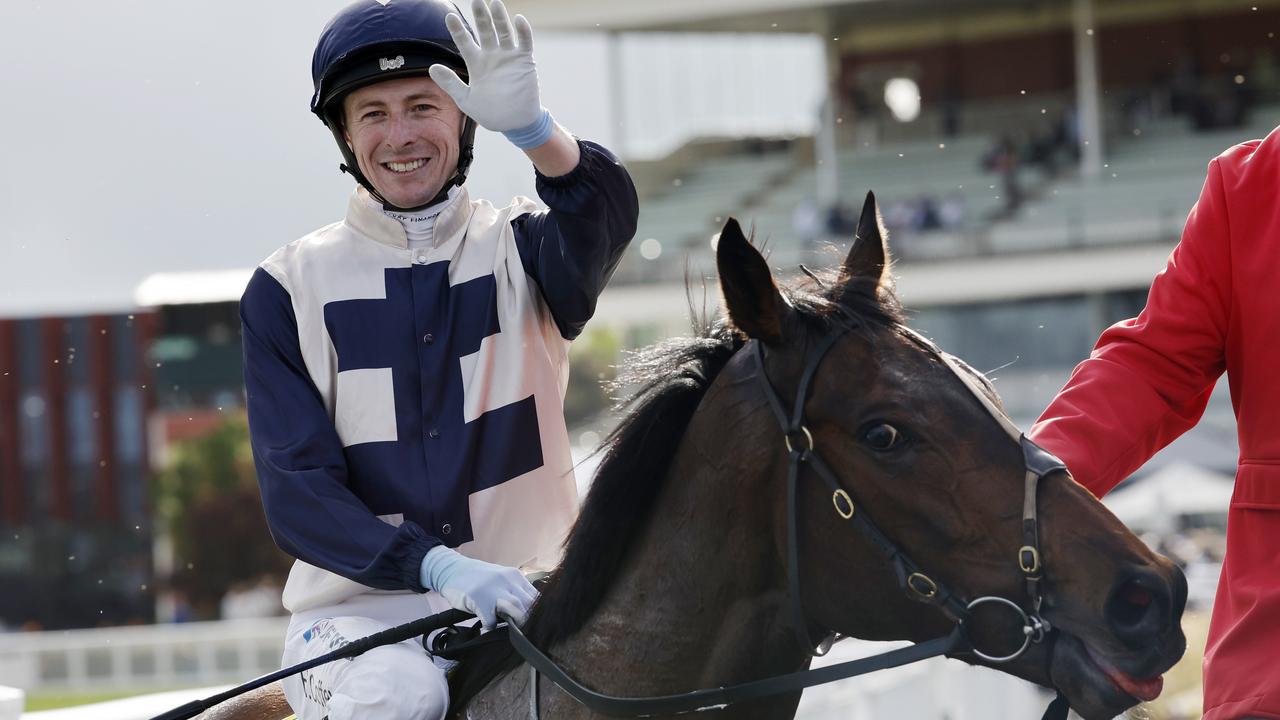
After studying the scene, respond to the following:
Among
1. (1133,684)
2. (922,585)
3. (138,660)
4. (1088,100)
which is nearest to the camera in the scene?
(1133,684)

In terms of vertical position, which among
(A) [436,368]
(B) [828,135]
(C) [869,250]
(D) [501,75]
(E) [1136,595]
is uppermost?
(B) [828,135]

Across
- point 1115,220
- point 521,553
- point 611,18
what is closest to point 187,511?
point 611,18

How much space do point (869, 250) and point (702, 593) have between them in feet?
1.90

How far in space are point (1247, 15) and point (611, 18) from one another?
11.0 meters

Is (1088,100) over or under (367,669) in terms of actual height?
over

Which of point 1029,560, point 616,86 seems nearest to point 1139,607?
point 1029,560

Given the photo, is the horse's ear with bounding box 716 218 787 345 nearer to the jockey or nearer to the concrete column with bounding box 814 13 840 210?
the jockey

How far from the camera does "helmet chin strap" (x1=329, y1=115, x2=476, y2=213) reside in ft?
8.09

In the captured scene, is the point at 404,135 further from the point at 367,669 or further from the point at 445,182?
the point at 367,669

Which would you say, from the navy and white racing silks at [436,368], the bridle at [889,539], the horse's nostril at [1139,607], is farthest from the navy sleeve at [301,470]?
the horse's nostril at [1139,607]

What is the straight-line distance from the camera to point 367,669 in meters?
2.05

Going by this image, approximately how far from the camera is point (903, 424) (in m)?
1.81

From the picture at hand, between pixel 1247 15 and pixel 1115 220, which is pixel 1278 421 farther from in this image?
pixel 1247 15

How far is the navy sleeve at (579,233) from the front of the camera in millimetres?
2221
